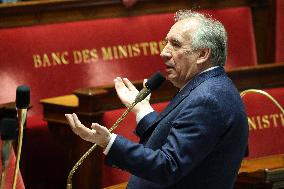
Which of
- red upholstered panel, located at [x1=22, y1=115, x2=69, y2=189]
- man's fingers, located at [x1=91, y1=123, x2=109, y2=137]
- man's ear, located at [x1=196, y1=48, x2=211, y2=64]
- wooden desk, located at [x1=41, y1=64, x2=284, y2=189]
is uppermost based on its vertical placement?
man's ear, located at [x1=196, y1=48, x2=211, y2=64]

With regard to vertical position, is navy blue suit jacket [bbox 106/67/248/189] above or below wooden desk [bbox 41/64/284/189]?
above

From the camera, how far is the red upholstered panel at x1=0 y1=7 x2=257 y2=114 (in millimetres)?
1888

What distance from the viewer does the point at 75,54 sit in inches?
76.8

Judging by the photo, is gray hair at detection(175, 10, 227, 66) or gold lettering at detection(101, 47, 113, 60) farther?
gold lettering at detection(101, 47, 113, 60)

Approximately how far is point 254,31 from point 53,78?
0.70 metres

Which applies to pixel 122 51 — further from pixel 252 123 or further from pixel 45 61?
pixel 252 123

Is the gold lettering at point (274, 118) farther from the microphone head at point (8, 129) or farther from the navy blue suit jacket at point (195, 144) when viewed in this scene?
the microphone head at point (8, 129)

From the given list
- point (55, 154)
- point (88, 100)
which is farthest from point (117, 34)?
point (88, 100)

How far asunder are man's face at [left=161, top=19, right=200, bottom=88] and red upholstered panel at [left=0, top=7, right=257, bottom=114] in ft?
2.74

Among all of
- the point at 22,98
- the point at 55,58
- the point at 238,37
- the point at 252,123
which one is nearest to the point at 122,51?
the point at 55,58

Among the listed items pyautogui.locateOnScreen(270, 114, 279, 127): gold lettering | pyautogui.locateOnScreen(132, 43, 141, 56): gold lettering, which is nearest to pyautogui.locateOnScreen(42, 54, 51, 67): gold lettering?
pyautogui.locateOnScreen(132, 43, 141, 56): gold lettering

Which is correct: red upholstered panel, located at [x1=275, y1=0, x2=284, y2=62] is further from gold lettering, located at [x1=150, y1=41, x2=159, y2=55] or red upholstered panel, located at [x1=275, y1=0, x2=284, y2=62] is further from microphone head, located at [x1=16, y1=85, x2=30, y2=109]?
microphone head, located at [x1=16, y1=85, x2=30, y2=109]

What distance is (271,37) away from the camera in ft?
7.56

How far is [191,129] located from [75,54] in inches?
38.8
